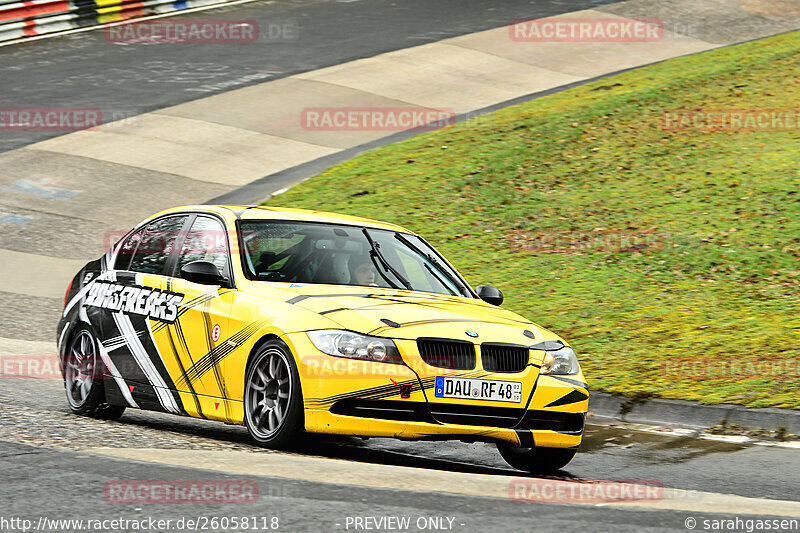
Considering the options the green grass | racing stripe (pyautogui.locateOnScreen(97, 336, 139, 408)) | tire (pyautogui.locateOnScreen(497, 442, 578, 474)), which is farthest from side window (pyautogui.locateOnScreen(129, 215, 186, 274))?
the green grass

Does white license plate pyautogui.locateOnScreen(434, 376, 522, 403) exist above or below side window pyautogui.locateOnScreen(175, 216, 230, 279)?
below

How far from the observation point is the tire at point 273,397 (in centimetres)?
694

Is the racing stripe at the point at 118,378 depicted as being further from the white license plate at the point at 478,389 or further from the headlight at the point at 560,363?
the headlight at the point at 560,363

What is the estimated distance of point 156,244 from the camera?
28.5ft

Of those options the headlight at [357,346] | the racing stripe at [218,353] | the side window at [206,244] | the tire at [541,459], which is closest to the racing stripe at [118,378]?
the racing stripe at [218,353]

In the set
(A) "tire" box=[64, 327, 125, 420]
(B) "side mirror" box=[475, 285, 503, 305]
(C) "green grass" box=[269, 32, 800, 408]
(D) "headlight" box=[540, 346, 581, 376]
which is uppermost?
(B) "side mirror" box=[475, 285, 503, 305]

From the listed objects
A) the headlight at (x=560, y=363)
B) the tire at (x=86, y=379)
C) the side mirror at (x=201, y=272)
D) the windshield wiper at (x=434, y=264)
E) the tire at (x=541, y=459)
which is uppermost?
the side mirror at (x=201, y=272)

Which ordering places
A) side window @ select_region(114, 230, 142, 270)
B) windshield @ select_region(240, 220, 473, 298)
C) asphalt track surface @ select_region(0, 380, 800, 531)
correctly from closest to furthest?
asphalt track surface @ select_region(0, 380, 800, 531) < windshield @ select_region(240, 220, 473, 298) < side window @ select_region(114, 230, 142, 270)

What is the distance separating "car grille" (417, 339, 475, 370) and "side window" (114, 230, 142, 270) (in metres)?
2.94

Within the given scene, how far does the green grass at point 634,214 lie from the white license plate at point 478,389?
3002 mm

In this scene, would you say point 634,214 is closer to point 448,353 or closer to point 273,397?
point 448,353

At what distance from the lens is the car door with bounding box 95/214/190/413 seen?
814cm

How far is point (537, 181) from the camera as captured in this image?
18.1 m

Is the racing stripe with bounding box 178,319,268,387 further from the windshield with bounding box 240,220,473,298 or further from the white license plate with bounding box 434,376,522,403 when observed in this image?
the white license plate with bounding box 434,376,522,403
